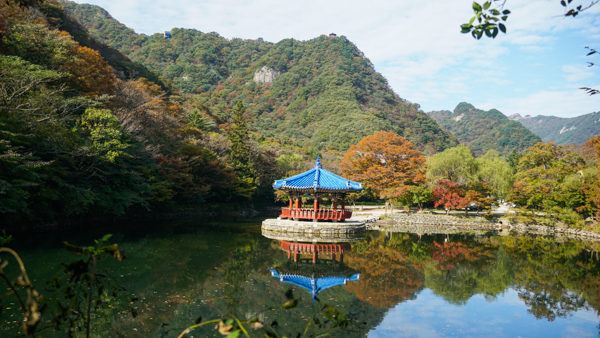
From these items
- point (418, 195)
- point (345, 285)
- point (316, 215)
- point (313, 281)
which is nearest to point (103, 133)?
point (316, 215)

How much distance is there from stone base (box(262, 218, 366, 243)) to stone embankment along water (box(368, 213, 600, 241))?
221 inches

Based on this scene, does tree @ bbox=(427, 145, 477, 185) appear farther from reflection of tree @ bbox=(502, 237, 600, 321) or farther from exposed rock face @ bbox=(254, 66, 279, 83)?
exposed rock face @ bbox=(254, 66, 279, 83)

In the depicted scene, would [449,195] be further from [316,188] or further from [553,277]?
[553,277]

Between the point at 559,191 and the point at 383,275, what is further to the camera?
the point at 559,191

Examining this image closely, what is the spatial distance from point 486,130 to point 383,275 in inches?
4399

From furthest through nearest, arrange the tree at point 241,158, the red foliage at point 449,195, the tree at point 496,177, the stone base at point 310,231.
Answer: the tree at point 241,158 < the tree at point 496,177 < the red foliage at point 449,195 < the stone base at point 310,231

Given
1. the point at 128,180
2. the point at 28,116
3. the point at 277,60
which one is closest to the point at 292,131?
the point at 277,60

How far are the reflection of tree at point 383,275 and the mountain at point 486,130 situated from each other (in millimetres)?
71410

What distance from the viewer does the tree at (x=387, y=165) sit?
1226 inches

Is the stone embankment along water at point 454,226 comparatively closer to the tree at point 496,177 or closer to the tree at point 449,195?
the tree at point 449,195

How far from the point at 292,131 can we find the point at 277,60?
2884 centimetres

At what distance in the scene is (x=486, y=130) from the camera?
114 m

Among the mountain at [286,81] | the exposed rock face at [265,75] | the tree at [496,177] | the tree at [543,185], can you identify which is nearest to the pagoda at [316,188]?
the tree at [543,185]

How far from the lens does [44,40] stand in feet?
64.7
